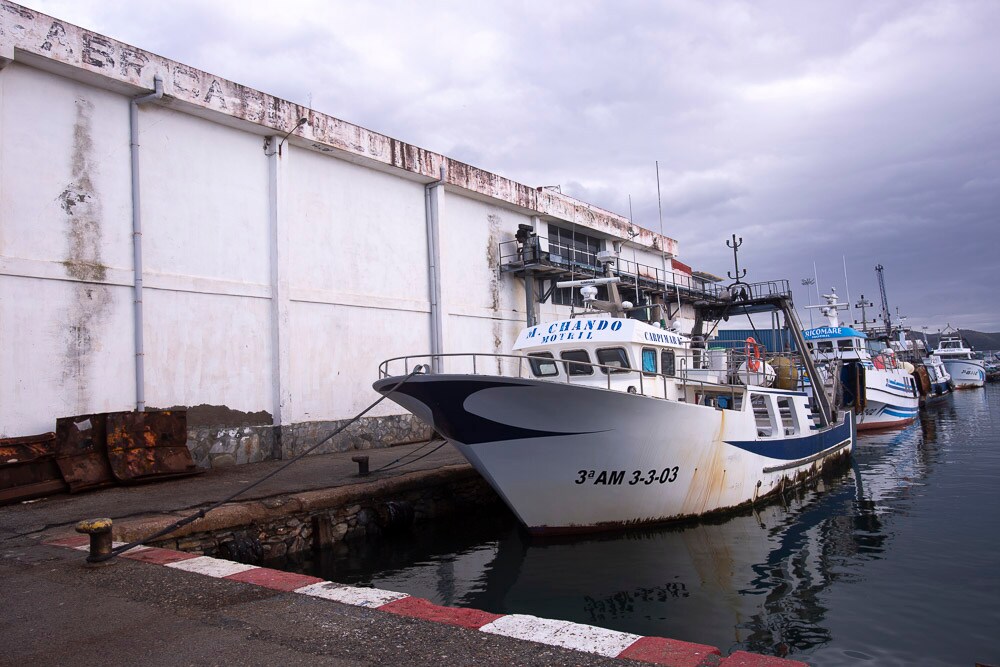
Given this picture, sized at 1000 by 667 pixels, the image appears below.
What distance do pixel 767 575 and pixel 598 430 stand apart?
2.83m

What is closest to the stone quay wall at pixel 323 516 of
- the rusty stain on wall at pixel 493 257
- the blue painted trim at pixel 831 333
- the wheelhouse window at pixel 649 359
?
the wheelhouse window at pixel 649 359

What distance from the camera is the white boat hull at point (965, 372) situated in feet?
196

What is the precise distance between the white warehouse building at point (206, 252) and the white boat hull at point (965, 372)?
2314 inches

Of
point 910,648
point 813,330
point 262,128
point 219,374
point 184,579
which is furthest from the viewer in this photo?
point 813,330

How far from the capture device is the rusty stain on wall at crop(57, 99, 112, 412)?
1152 centimetres

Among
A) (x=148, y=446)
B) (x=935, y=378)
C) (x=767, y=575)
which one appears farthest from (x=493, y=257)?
(x=935, y=378)

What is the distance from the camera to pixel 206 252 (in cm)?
1362

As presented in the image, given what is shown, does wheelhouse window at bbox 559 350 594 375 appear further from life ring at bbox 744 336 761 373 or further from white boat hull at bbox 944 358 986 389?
white boat hull at bbox 944 358 986 389

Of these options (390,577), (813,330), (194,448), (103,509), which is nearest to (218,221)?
(194,448)

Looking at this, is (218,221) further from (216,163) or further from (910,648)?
(910,648)

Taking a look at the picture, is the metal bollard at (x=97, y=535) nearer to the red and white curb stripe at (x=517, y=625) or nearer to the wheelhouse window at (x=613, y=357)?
the red and white curb stripe at (x=517, y=625)

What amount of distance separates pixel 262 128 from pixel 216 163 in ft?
4.57

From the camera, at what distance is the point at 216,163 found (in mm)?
14094

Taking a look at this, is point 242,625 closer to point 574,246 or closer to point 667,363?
point 667,363
